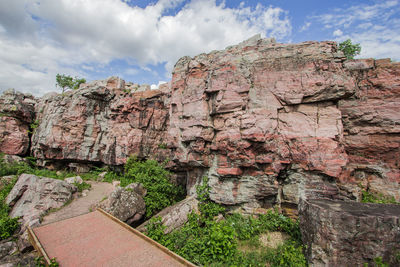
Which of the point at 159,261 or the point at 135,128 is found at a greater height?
the point at 135,128

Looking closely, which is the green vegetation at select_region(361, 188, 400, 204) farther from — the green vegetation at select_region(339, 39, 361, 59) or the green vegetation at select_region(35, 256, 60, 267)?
the green vegetation at select_region(339, 39, 361, 59)

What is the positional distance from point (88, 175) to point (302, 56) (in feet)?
56.2

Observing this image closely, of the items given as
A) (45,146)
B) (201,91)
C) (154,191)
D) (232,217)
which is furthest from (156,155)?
(45,146)

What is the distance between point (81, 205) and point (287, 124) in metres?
11.4

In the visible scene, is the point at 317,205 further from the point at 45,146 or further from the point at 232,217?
the point at 45,146

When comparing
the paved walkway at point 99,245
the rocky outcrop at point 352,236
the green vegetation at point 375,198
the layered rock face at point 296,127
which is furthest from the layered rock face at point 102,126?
the green vegetation at point 375,198

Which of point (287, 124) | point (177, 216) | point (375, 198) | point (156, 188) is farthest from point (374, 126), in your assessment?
point (156, 188)

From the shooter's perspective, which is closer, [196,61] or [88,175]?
[196,61]

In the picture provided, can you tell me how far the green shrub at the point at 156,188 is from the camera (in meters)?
9.06

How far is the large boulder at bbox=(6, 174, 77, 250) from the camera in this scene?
8500 mm

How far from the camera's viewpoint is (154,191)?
9.66m

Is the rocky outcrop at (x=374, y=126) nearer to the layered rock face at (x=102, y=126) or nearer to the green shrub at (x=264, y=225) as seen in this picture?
the green shrub at (x=264, y=225)

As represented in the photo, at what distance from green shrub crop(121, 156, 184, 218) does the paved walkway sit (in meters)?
4.76

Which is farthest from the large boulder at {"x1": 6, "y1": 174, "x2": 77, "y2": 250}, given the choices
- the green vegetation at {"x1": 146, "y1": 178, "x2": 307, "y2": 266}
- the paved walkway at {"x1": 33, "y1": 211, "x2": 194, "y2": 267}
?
the green vegetation at {"x1": 146, "y1": 178, "x2": 307, "y2": 266}
